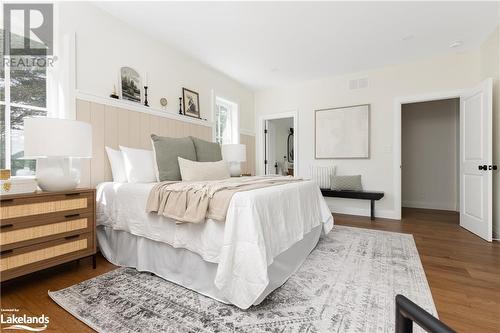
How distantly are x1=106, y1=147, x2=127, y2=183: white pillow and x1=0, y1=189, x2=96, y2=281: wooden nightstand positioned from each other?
0.43m

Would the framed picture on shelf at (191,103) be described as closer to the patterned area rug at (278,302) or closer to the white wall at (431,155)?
the patterned area rug at (278,302)

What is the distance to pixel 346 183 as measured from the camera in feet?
14.6

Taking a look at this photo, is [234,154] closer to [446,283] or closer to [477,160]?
[446,283]

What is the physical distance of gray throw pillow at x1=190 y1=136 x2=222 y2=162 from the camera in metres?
3.05

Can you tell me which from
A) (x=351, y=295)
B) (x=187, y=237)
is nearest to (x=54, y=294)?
(x=187, y=237)

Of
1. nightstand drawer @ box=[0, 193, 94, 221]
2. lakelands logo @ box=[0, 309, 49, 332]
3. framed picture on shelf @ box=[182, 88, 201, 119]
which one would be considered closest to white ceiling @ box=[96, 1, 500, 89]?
framed picture on shelf @ box=[182, 88, 201, 119]

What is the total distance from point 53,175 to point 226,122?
3.30 meters

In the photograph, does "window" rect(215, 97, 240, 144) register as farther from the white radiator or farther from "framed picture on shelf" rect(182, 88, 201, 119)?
the white radiator

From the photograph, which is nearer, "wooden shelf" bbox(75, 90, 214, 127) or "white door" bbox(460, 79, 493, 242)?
"wooden shelf" bbox(75, 90, 214, 127)

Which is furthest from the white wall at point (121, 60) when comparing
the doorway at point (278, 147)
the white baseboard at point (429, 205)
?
the white baseboard at point (429, 205)

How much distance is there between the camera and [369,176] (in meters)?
4.42

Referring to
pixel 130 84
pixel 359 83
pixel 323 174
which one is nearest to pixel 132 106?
pixel 130 84

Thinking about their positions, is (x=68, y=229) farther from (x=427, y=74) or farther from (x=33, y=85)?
(x=427, y=74)

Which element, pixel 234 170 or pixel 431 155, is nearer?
pixel 234 170
